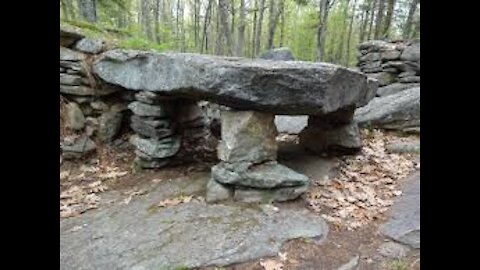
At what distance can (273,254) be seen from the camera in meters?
4.07

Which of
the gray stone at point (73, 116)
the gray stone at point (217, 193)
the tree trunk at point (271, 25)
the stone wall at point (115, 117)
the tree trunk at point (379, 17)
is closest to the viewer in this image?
the gray stone at point (217, 193)

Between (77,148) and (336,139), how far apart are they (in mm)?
4261

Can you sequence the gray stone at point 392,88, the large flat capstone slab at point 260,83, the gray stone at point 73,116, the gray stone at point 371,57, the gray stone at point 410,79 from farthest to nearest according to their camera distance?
the gray stone at point 371,57, the gray stone at point 410,79, the gray stone at point 392,88, the gray stone at point 73,116, the large flat capstone slab at point 260,83

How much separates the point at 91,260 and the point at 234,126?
91.3 inches

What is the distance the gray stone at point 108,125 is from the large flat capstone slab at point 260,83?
168 centimetres

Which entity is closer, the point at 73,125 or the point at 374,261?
the point at 374,261

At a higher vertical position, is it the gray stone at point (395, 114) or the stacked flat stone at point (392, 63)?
the stacked flat stone at point (392, 63)

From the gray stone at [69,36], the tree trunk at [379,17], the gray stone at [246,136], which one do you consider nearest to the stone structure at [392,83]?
the gray stone at [246,136]

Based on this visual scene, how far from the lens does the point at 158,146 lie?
631 centimetres

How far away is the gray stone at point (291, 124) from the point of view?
8.44m

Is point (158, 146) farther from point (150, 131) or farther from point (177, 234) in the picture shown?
point (177, 234)

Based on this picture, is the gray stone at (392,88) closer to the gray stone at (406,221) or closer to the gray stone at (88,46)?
the gray stone at (406,221)
